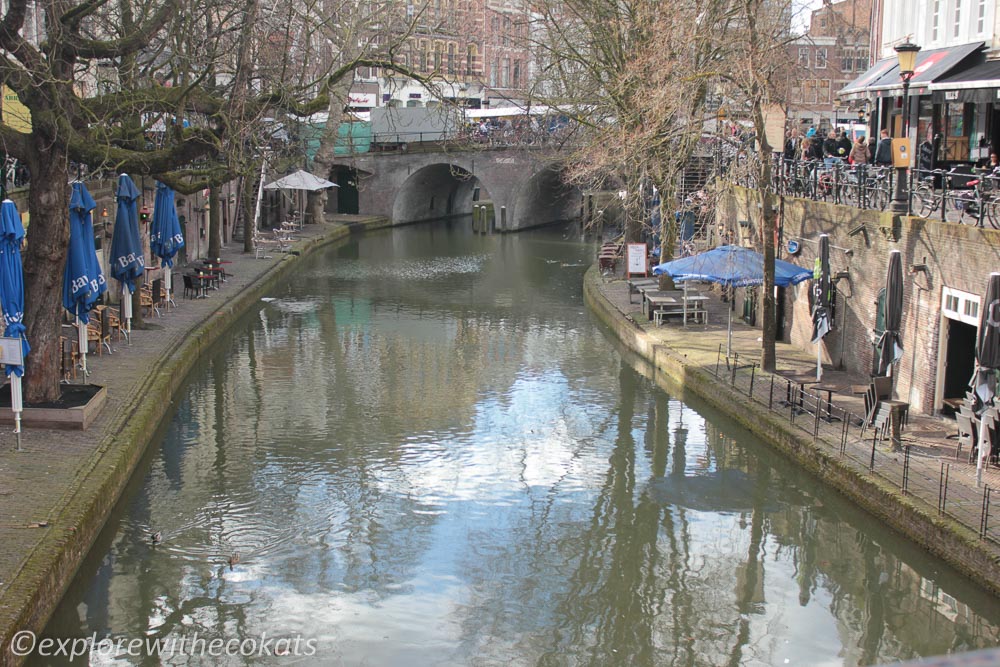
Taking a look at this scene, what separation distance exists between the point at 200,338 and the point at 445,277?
15.7 metres

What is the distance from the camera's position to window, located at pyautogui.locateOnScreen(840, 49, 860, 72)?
66.3 m

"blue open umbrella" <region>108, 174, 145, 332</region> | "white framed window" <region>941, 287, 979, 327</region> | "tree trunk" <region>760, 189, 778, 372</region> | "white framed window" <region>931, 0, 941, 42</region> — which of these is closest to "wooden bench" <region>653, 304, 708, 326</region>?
"tree trunk" <region>760, 189, 778, 372</region>

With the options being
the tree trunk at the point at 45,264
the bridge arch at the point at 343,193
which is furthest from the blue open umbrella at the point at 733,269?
the bridge arch at the point at 343,193

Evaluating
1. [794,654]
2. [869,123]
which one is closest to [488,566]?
[794,654]

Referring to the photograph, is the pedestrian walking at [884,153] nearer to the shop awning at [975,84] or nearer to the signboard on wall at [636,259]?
the shop awning at [975,84]

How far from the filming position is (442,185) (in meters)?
64.3

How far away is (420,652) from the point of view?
1059cm

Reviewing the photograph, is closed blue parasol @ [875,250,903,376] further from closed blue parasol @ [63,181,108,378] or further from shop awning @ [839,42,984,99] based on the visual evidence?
closed blue parasol @ [63,181,108,378]

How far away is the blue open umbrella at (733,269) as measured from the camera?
21.1m

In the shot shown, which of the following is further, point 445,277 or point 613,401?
point 445,277

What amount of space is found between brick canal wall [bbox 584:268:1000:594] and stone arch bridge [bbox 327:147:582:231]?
32.6m

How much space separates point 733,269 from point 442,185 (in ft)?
144

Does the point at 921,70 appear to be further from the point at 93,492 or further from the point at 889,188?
the point at 93,492

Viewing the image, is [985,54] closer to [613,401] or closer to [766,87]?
[766,87]
